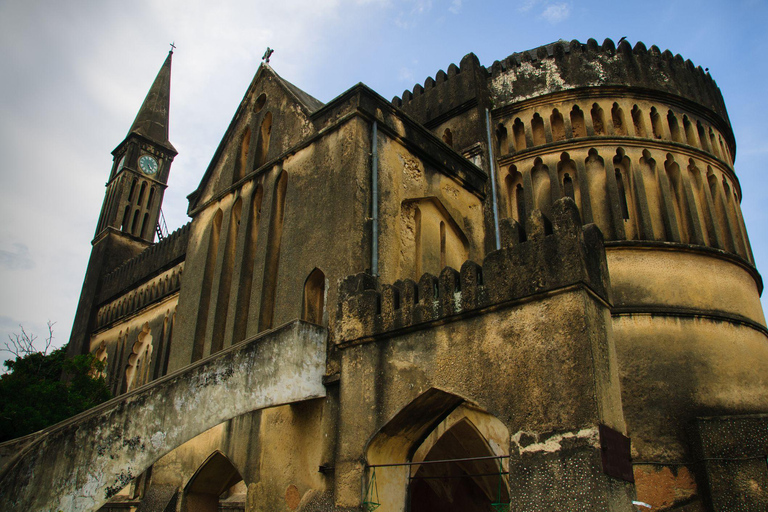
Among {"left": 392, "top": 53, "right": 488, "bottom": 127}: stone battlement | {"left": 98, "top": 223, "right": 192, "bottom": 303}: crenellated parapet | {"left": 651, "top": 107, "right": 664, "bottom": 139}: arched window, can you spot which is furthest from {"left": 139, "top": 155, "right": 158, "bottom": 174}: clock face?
{"left": 651, "top": 107, "right": 664, "bottom": 139}: arched window

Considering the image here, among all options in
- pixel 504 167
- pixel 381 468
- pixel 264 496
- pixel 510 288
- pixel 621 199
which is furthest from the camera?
pixel 504 167

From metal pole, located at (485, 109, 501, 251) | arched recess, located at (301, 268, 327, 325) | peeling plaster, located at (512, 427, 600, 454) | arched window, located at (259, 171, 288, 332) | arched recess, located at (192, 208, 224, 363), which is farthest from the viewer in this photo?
metal pole, located at (485, 109, 501, 251)

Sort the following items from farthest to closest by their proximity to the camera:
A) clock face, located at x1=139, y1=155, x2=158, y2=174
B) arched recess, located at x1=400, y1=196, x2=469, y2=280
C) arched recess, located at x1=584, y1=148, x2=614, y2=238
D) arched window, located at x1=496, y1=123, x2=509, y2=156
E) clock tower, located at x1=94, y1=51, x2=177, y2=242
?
clock face, located at x1=139, y1=155, x2=158, y2=174
clock tower, located at x1=94, y1=51, x2=177, y2=242
arched window, located at x1=496, y1=123, x2=509, y2=156
arched recess, located at x1=584, y1=148, x2=614, y2=238
arched recess, located at x1=400, y1=196, x2=469, y2=280

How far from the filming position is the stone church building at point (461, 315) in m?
5.73

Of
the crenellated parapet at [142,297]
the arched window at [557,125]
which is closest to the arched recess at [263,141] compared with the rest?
the arched window at [557,125]

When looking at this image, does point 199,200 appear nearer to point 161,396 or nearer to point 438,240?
point 438,240

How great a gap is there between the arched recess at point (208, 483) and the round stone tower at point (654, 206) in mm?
6609

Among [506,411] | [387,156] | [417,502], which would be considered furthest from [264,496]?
[417,502]

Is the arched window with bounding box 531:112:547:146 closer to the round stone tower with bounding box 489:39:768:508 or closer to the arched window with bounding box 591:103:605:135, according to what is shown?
the round stone tower with bounding box 489:39:768:508

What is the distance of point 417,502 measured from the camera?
1459 cm

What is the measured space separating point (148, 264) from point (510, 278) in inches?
718

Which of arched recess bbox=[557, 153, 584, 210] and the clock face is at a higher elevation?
the clock face

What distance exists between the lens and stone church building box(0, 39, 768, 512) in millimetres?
5730

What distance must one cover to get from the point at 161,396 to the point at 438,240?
4.96 meters
